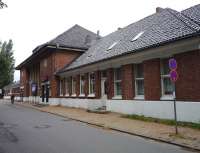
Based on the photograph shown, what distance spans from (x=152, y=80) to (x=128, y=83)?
98.2 inches

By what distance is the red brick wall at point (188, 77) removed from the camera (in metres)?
12.6

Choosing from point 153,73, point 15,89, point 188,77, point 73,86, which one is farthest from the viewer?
point 15,89

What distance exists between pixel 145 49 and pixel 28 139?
807 cm

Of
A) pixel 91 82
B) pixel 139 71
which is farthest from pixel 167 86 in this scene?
Answer: pixel 91 82

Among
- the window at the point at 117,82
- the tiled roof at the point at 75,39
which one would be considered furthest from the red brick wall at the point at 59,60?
the window at the point at 117,82

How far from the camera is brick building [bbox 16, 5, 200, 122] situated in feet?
42.3

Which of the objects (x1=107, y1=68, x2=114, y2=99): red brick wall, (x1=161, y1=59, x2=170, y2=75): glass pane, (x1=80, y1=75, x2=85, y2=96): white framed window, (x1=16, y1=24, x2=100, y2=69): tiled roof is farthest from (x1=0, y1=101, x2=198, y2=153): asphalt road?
(x1=16, y1=24, x2=100, y2=69): tiled roof

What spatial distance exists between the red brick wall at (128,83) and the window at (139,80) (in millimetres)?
248

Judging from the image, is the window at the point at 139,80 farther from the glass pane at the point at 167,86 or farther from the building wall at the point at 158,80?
the glass pane at the point at 167,86

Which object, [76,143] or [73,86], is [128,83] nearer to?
[76,143]

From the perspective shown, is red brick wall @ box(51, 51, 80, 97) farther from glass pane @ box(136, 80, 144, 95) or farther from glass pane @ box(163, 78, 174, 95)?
glass pane @ box(163, 78, 174, 95)

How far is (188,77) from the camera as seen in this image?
13.1 meters

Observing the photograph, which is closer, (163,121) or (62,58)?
(163,121)

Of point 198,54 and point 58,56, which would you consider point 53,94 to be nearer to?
point 58,56
